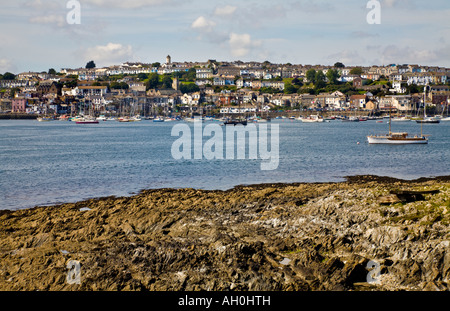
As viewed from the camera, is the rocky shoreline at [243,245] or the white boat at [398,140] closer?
the rocky shoreline at [243,245]

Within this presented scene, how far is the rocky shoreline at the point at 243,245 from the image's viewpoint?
11.2 m

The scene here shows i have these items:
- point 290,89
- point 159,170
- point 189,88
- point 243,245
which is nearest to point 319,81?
point 290,89

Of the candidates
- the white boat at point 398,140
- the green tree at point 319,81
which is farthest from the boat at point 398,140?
the green tree at point 319,81

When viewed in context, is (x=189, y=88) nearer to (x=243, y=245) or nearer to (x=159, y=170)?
(x=159, y=170)

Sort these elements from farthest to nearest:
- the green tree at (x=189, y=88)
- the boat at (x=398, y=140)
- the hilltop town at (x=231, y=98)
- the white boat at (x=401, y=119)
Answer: the green tree at (x=189, y=88) → the hilltop town at (x=231, y=98) → the white boat at (x=401, y=119) → the boat at (x=398, y=140)

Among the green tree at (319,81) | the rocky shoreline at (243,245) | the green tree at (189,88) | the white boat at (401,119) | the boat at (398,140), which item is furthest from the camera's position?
the green tree at (189,88)

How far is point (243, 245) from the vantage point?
12570 millimetres

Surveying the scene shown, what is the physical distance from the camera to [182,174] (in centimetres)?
2986

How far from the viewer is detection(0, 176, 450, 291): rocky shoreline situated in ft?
36.7

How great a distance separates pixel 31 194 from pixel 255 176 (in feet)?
35.9

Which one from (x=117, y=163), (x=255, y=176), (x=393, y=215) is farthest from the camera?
(x=117, y=163)

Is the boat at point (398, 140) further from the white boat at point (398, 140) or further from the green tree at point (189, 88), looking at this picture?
the green tree at point (189, 88)
